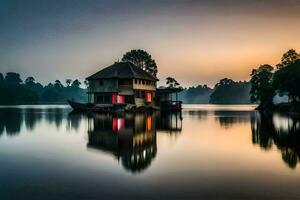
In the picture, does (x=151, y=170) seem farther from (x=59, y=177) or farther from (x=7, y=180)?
(x=7, y=180)

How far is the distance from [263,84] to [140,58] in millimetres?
34099

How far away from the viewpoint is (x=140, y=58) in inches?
3386

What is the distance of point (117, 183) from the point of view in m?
9.30

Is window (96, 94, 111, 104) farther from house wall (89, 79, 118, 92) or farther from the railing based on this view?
the railing

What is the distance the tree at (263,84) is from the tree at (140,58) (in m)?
28.6

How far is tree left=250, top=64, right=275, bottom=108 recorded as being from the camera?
6669 centimetres

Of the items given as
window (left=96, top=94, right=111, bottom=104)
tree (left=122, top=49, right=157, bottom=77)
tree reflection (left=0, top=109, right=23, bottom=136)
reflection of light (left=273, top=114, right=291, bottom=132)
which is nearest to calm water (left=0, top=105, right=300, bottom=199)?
tree reflection (left=0, top=109, right=23, bottom=136)

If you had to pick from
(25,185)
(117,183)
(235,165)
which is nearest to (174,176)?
(117,183)

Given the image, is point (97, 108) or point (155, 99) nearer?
point (97, 108)

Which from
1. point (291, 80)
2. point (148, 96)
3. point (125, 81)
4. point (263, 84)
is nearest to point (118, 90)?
point (125, 81)

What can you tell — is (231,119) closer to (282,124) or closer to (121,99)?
(282,124)

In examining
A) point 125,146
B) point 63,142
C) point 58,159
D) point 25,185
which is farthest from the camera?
point 63,142

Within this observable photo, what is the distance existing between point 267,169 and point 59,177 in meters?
7.54

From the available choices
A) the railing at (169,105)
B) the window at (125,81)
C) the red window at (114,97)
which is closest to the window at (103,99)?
the red window at (114,97)
